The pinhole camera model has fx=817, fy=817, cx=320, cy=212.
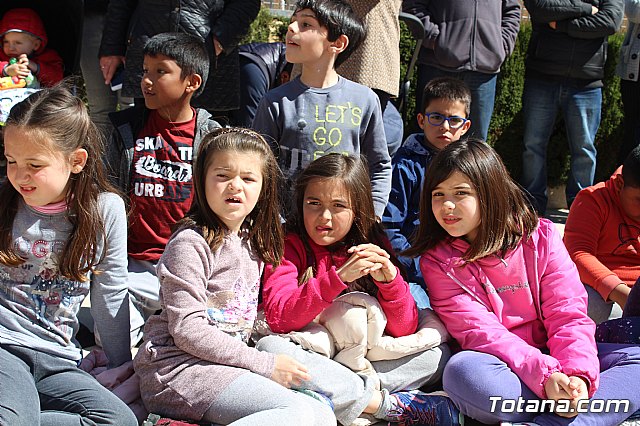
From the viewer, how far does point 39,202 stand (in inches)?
109

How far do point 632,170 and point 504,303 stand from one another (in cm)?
99

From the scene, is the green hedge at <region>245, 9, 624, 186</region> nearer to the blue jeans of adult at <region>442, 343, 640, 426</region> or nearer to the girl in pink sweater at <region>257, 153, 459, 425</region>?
the girl in pink sweater at <region>257, 153, 459, 425</region>

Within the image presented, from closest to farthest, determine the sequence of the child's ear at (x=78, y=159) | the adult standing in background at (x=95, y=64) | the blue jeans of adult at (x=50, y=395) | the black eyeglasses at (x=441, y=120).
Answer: the blue jeans of adult at (x=50, y=395), the child's ear at (x=78, y=159), the black eyeglasses at (x=441, y=120), the adult standing in background at (x=95, y=64)

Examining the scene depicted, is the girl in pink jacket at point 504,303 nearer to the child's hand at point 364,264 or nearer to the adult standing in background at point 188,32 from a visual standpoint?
the child's hand at point 364,264

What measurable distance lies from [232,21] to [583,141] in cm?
279

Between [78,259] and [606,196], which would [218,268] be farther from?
[606,196]

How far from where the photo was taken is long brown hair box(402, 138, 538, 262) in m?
3.19

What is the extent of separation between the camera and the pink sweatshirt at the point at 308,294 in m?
2.95

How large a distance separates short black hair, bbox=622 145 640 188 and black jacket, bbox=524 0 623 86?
6.88 ft

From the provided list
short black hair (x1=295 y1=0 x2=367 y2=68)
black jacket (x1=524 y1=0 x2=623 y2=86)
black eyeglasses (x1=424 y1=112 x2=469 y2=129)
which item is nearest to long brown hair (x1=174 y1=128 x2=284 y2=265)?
short black hair (x1=295 y1=0 x2=367 y2=68)

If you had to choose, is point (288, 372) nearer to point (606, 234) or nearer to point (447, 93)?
point (606, 234)

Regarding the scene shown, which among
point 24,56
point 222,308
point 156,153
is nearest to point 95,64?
point 24,56

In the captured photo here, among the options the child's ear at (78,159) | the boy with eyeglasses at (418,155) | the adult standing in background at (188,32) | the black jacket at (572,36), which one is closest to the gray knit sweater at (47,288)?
the child's ear at (78,159)

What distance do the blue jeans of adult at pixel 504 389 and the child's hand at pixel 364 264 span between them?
0.43 meters
